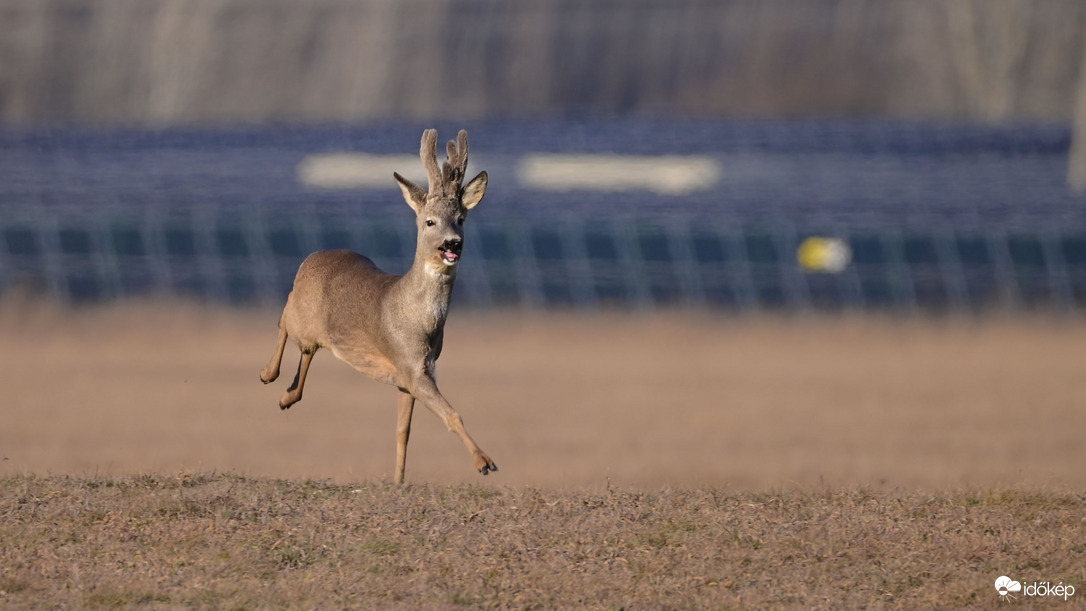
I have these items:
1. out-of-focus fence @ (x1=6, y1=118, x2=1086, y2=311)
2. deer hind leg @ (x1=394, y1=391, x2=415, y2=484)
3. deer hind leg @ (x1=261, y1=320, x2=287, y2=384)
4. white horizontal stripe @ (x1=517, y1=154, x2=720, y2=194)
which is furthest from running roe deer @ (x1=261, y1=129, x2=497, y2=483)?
white horizontal stripe @ (x1=517, y1=154, x2=720, y2=194)

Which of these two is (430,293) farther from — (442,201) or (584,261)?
(584,261)

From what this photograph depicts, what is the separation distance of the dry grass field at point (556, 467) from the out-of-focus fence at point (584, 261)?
2.79 feet

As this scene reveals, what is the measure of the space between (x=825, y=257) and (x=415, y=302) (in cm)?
2819

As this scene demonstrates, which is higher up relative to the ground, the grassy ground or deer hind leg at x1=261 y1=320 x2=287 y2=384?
deer hind leg at x1=261 y1=320 x2=287 y2=384

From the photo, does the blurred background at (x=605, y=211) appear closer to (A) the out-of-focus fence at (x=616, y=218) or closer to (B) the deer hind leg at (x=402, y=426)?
(A) the out-of-focus fence at (x=616, y=218)

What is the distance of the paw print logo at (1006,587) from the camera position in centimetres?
1038

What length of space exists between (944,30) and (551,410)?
50394 millimetres

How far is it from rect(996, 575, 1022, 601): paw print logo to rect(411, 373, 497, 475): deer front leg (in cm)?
333

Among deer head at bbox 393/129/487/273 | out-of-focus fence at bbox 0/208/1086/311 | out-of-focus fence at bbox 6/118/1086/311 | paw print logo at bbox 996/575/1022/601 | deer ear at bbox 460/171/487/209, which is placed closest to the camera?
paw print logo at bbox 996/575/1022/601

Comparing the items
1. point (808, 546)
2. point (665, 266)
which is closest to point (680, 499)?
point (808, 546)

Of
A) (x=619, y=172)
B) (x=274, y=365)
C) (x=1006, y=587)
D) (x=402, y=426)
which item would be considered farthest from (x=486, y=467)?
(x=619, y=172)

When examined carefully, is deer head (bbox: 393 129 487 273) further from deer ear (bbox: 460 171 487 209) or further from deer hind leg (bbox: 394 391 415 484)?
deer hind leg (bbox: 394 391 415 484)

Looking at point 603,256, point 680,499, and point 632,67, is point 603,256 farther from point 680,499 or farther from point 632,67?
point 632,67

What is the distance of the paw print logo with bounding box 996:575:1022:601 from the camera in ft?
34.0
